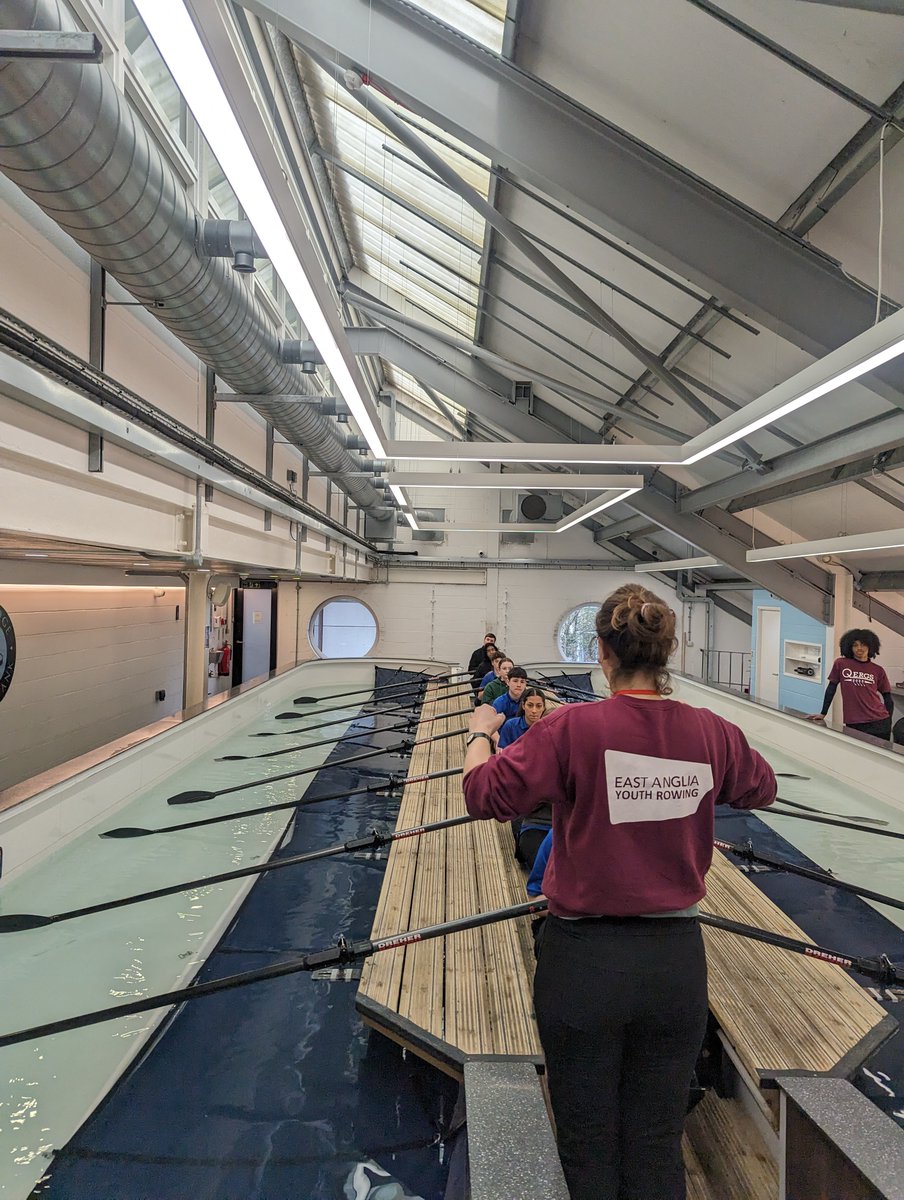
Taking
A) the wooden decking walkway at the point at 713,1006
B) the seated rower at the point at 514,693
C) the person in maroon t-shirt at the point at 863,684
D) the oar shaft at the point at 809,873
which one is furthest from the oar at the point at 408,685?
the oar shaft at the point at 809,873

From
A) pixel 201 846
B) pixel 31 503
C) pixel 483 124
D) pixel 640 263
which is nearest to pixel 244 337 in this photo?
pixel 31 503

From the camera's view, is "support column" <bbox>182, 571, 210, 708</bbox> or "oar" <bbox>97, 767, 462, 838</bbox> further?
"support column" <bbox>182, 571, 210, 708</bbox>

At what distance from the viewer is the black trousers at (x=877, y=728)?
17.4ft

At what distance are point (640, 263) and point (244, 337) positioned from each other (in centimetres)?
260

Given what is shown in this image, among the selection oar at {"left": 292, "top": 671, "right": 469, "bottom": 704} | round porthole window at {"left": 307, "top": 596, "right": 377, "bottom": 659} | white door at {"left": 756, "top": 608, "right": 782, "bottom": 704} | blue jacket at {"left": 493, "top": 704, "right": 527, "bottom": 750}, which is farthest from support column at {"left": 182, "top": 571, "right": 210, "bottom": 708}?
round porthole window at {"left": 307, "top": 596, "right": 377, "bottom": 659}

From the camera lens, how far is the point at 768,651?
34.9 ft

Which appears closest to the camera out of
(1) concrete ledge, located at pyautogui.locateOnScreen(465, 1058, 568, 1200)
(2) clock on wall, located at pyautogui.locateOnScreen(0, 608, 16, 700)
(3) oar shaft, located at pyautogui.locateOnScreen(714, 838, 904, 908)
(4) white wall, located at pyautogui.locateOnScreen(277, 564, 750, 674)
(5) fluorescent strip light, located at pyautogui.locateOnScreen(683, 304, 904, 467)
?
(1) concrete ledge, located at pyautogui.locateOnScreen(465, 1058, 568, 1200)

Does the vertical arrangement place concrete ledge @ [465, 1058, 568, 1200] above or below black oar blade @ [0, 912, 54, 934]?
above

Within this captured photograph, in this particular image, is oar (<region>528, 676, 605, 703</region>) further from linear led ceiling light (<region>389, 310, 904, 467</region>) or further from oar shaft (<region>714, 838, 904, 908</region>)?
oar shaft (<region>714, 838, 904, 908</region>)

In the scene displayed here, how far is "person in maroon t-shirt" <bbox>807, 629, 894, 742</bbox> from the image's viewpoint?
17.0 ft

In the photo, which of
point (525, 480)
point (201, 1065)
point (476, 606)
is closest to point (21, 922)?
point (201, 1065)

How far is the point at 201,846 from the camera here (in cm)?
387

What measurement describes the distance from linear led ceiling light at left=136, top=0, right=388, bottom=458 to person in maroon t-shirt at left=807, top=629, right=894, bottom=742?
4901 mm

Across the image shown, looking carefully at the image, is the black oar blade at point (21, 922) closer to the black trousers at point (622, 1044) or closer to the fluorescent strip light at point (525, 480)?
the black trousers at point (622, 1044)
